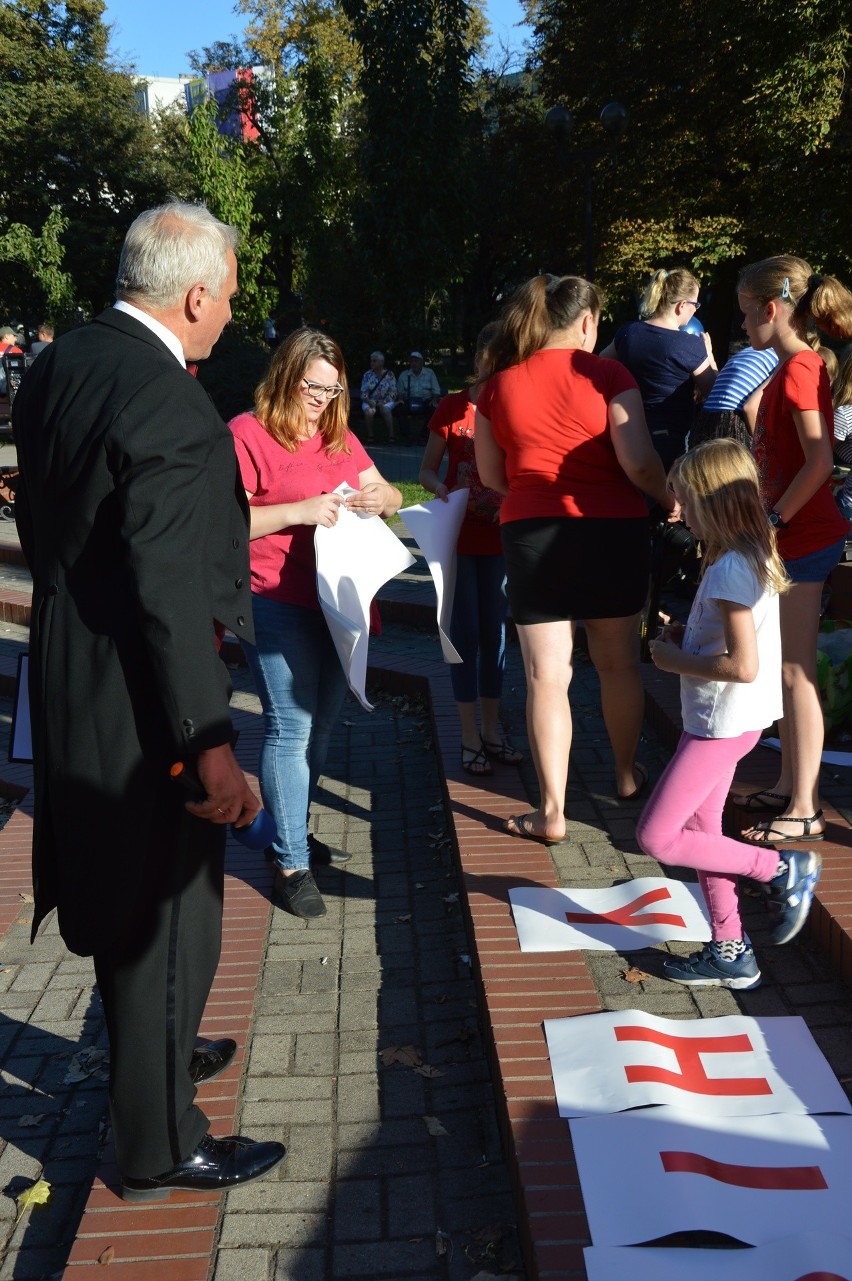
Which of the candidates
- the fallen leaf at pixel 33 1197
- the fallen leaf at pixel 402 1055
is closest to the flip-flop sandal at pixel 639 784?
the fallen leaf at pixel 402 1055

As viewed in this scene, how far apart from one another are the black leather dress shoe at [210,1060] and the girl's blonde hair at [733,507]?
6.39 ft

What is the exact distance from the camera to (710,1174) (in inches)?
106

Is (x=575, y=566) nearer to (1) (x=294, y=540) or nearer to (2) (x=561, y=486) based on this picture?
(2) (x=561, y=486)

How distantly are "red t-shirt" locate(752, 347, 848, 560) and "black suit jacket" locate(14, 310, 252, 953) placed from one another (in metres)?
2.15

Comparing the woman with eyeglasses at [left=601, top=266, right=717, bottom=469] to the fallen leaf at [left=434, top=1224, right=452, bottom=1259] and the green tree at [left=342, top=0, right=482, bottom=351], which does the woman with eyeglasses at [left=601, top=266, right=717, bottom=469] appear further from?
the green tree at [left=342, top=0, right=482, bottom=351]

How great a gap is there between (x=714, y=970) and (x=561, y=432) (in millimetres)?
1808

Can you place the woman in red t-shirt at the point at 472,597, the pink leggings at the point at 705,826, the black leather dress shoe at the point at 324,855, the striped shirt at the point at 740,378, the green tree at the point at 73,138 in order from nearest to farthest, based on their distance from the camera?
the pink leggings at the point at 705,826, the black leather dress shoe at the point at 324,855, the woman in red t-shirt at the point at 472,597, the striped shirt at the point at 740,378, the green tree at the point at 73,138

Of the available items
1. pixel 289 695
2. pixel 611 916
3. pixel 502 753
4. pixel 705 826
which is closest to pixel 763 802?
pixel 611 916

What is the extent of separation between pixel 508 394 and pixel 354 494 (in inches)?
24.9

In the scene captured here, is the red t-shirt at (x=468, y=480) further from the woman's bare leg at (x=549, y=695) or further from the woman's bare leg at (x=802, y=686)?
the woman's bare leg at (x=802, y=686)

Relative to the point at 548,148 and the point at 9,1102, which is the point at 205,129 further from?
the point at 9,1102

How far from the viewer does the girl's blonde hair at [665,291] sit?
6.16m

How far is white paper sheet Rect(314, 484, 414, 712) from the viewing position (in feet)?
13.5

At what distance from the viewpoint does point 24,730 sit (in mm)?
3178
